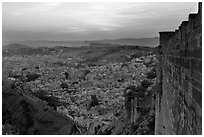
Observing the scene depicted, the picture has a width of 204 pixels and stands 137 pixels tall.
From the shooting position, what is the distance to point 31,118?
887 inches

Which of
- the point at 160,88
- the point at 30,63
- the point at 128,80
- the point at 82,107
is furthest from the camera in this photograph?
the point at 30,63

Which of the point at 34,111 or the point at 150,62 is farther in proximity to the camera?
the point at 150,62

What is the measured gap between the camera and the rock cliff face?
21.6m

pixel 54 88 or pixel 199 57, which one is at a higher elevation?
pixel 199 57

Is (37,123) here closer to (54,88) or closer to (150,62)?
(54,88)

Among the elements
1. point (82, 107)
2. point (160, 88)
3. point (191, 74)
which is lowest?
point (82, 107)

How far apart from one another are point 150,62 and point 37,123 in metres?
39.7

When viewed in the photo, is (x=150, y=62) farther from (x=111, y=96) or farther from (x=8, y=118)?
(x=8, y=118)

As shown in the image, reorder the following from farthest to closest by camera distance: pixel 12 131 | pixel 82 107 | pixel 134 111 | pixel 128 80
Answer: pixel 128 80, pixel 82 107, pixel 12 131, pixel 134 111

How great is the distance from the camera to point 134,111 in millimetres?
17312

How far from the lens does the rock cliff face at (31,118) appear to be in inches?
851

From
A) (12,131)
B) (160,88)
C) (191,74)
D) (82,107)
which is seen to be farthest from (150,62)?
(191,74)

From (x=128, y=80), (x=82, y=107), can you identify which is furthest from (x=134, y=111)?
(x=128, y=80)

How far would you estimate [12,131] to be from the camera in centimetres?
2036
